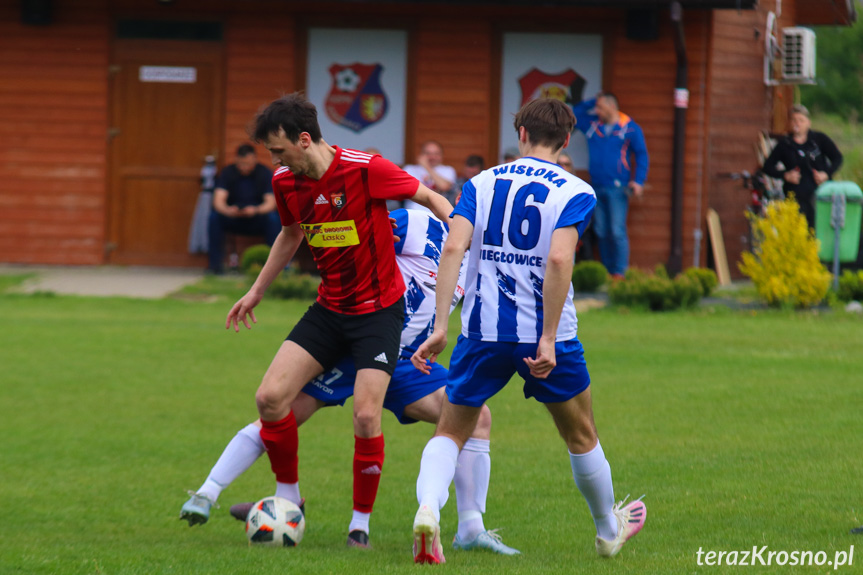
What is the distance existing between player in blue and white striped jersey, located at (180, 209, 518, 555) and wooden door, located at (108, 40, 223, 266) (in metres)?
11.3

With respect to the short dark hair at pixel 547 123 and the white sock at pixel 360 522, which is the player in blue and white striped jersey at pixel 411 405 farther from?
the short dark hair at pixel 547 123

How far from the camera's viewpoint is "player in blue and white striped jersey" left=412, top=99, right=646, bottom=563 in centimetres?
463

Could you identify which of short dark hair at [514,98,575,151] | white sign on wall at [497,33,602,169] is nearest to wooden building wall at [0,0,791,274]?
white sign on wall at [497,33,602,169]

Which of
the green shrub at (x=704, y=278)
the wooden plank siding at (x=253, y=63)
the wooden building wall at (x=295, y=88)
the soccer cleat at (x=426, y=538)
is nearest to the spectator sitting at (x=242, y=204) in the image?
the wooden building wall at (x=295, y=88)

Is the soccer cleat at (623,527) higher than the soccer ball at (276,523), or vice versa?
the soccer cleat at (623,527)

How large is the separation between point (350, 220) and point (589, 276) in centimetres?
948

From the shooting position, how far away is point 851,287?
1392cm

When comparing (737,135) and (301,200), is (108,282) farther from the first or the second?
(301,200)

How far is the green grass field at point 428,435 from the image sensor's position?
5.12 meters

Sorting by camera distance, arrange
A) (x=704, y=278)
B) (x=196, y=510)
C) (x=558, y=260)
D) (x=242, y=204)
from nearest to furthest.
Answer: (x=558, y=260) → (x=196, y=510) → (x=704, y=278) → (x=242, y=204)

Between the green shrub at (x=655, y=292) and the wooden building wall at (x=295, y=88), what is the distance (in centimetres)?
288

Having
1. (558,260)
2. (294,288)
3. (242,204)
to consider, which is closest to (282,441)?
(558,260)

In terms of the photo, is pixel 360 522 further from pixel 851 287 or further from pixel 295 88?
pixel 295 88

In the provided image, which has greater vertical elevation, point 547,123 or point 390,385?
point 547,123
